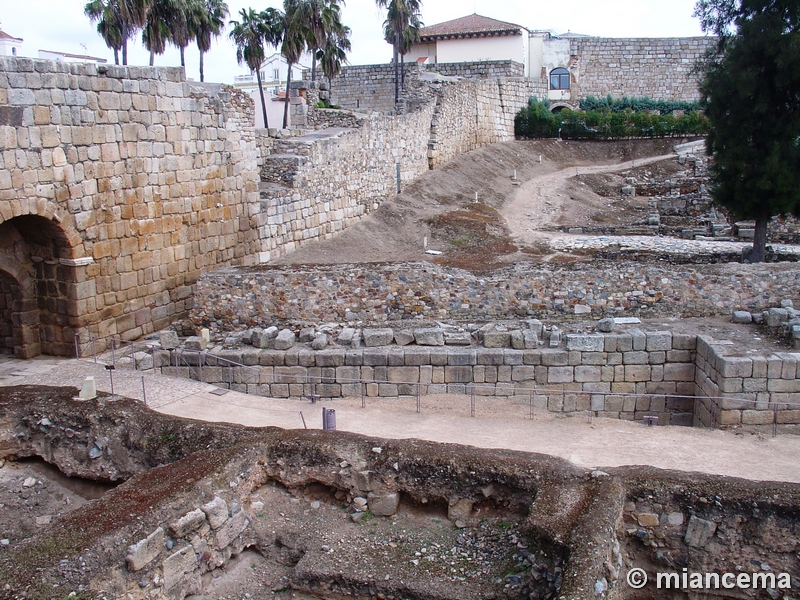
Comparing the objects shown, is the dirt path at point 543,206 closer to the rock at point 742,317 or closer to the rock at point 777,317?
the rock at point 742,317

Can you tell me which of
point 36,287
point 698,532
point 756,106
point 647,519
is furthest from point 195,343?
point 756,106

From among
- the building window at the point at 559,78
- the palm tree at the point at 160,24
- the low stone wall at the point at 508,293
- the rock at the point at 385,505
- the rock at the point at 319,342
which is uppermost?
the palm tree at the point at 160,24

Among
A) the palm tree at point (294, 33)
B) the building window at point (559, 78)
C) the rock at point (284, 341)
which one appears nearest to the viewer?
the rock at point (284, 341)

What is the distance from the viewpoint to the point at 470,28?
4562cm

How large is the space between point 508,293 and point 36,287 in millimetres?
8526

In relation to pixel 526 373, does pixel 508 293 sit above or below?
above

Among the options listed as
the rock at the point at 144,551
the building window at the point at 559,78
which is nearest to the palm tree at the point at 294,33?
the building window at the point at 559,78

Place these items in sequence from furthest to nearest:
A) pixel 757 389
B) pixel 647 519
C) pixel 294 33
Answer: pixel 294 33 → pixel 757 389 → pixel 647 519

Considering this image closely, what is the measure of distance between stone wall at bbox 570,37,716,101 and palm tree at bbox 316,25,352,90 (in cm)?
1656

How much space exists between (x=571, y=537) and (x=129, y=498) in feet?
14.9

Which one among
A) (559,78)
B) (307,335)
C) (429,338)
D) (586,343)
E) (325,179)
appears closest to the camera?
(586,343)

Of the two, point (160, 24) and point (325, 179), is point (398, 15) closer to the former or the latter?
point (160, 24)

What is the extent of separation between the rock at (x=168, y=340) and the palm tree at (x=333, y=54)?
23.3 meters

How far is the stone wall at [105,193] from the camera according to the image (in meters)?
12.4
